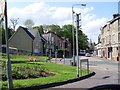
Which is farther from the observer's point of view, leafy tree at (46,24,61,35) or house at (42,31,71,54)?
leafy tree at (46,24,61,35)

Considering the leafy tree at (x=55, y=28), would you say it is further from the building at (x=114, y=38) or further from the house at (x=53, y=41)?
the building at (x=114, y=38)

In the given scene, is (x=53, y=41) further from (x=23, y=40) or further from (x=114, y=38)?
(x=114, y=38)

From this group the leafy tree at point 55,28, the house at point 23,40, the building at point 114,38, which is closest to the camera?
the building at point 114,38

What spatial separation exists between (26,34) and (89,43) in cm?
9997

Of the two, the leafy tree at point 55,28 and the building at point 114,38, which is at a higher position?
the leafy tree at point 55,28

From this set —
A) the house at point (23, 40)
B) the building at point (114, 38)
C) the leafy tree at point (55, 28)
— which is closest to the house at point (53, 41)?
the house at point (23, 40)

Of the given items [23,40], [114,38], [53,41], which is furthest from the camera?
[53,41]

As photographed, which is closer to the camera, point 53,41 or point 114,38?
point 114,38

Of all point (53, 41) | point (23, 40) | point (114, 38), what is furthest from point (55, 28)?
point (114, 38)

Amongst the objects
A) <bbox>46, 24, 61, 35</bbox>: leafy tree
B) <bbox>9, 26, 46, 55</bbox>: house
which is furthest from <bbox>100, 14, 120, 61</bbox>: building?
<bbox>46, 24, 61, 35</bbox>: leafy tree

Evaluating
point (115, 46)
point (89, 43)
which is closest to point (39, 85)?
point (115, 46)

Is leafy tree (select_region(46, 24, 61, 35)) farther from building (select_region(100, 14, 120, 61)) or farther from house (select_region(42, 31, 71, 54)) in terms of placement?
building (select_region(100, 14, 120, 61))

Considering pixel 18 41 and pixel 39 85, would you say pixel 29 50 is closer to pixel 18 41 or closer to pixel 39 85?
pixel 18 41

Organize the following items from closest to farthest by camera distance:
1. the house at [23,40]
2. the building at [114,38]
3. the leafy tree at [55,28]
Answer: the building at [114,38] → the house at [23,40] → the leafy tree at [55,28]
